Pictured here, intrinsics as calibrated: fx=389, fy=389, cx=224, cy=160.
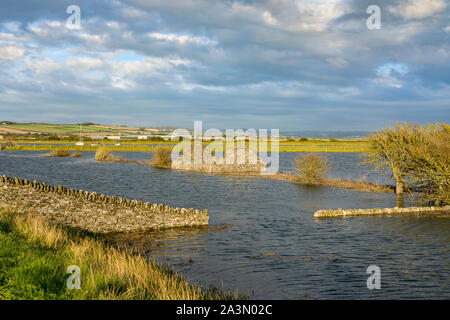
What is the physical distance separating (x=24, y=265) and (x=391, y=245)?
13739mm

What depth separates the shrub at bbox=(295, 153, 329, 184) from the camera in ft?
131

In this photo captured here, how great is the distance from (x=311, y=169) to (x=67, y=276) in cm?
3356

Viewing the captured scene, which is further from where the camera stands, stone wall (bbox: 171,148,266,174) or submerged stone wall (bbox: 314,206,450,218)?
stone wall (bbox: 171,148,266,174)

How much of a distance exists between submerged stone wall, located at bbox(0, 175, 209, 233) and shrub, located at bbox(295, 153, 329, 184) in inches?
925

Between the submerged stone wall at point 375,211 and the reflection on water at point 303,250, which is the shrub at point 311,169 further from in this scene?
the submerged stone wall at point 375,211

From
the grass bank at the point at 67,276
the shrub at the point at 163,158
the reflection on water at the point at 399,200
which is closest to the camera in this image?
the grass bank at the point at 67,276

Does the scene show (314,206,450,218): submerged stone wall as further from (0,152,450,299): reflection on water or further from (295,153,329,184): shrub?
(295,153,329,184): shrub

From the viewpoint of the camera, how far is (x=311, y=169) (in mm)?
40000

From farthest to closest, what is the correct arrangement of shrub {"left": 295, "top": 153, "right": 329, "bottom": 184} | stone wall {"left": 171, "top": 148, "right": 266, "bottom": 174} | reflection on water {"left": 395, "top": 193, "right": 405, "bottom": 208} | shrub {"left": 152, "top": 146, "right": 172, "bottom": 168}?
1. shrub {"left": 152, "top": 146, "right": 172, "bottom": 168}
2. stone wall {"left": 171, "top": 148, "right": 266, "bottom": 174}
3. shrub {"left": 295, "top": 153, "right": 329, "bottom": 184}
4. reflection on water {"left": 395, "top": 193, "right": 405, "bottom": 208}

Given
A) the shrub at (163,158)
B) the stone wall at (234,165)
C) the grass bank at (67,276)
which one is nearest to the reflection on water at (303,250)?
the grass bank at (67,276)

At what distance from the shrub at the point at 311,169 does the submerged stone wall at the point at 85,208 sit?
925 inches

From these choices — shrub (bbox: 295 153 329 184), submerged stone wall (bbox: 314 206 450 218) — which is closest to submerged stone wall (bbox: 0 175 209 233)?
submerged stone wall (bbox: 314 206 450 218)

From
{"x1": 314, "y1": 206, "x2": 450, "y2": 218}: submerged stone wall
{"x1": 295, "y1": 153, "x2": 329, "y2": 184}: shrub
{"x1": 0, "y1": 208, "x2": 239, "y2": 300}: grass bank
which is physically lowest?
{"x1": 314, "y1": 206, "x2": 450, "y2": 218}: submerged stone wall

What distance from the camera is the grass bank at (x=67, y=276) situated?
7844 millimetres
